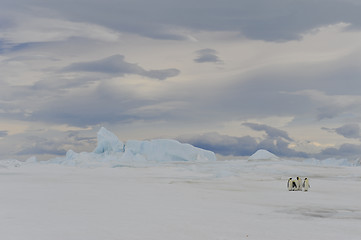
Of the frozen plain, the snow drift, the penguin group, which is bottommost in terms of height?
the frozen plain

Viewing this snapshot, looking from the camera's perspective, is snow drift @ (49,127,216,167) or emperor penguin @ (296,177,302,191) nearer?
emperor penguin @ (296,177,302,191)

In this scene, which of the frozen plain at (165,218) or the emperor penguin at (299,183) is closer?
the frozen plain at (165,218)

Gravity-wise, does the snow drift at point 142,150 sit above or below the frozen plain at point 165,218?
above

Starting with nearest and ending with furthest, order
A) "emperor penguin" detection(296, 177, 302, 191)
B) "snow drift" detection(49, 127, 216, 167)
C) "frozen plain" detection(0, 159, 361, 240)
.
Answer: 1. "frozen plain" detection(0, 159, 361, 240)
2. "emperor penguin" detection(296, 177, 302, 191)
3. "snow drift" detection(49, 127, 216, 167)

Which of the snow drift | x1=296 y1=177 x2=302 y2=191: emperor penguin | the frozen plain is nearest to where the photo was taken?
the frozen plain

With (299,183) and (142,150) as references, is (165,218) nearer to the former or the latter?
(299,183)

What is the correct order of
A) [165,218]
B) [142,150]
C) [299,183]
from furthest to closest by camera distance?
[142,150] → [299,183] → [165,218]

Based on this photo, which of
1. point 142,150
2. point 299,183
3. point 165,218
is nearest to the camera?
point 165,218

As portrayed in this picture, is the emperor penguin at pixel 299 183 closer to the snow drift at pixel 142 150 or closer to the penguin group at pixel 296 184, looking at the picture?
the penguin group at pixel 296 184

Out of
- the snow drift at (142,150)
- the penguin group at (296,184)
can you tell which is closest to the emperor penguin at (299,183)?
the penguin group at (296,184)

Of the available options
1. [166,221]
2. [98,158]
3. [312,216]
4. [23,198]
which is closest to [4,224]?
[166,221]

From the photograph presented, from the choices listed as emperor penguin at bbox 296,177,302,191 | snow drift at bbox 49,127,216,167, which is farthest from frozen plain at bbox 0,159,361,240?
snow drift at bbox 49,127,216,167

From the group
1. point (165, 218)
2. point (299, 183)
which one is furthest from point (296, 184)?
point (165, 218)

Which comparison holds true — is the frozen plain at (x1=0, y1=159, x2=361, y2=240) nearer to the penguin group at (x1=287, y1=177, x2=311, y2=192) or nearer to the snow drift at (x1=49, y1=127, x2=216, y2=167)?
the penguin group at (x1=287, y1=177, x2=311, y2=192)
